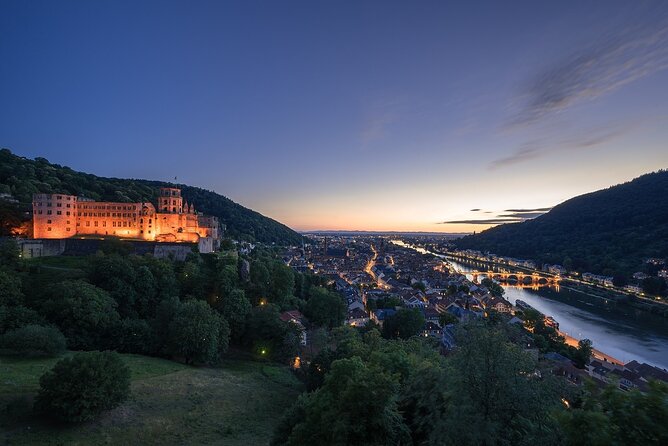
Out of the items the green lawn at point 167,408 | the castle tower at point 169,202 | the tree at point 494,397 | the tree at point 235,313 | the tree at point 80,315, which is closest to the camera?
the tree at point 494,397

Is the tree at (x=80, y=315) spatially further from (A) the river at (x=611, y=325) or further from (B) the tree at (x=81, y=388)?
(A) the river at (x=611, y=325)

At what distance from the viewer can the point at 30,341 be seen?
67.6ft

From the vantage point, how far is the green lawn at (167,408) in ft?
51.6

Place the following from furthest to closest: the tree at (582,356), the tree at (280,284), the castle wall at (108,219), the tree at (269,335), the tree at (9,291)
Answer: the castle wall at (108,219) < the tree at (280,284) < the tree at (582,356) < the tree at (269,335) < the tree at (9,291)

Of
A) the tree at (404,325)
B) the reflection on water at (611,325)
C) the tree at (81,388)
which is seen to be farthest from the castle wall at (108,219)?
the reflection on water at (611,325)

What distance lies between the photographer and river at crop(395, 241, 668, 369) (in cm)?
4009

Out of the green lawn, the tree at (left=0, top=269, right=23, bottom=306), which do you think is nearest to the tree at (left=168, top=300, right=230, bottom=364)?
the green lawn

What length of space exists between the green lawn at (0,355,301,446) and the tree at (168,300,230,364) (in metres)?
1.09

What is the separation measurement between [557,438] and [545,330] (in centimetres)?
4085

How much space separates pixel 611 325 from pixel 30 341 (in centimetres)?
6507

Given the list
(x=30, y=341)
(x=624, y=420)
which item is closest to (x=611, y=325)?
(x=624, y=420)

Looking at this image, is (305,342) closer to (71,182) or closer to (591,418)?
(591,418)

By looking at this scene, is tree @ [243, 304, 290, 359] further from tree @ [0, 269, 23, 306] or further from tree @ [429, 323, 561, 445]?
tree @ [429, 323, 561, 445]

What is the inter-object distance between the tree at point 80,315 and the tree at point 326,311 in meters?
19.9
